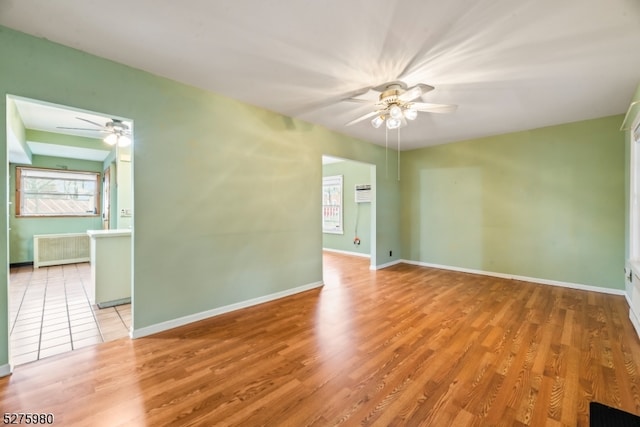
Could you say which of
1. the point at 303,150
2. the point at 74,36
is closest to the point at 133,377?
the point at 74,36

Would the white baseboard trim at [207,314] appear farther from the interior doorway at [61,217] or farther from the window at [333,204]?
the window at [333,204]

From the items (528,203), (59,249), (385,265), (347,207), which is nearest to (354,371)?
(385,265)

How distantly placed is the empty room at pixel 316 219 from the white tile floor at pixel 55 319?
0.11 ft

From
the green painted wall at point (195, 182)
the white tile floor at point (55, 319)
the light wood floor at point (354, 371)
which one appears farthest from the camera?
the white tile floor at point (55, 319)

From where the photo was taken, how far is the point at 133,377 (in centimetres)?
194

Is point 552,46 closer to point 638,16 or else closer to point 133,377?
point 638,16

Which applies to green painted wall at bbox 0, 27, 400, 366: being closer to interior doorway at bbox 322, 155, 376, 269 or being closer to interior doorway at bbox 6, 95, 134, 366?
interior doorway at bbox 6, 95, 134, 366

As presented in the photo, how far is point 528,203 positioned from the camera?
4.44 metres

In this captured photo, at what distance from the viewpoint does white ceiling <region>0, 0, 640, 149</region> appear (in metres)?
1.75

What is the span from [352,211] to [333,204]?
68 cm

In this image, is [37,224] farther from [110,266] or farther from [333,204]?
[333,204]

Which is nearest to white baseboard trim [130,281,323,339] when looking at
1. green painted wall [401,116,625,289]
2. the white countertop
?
the white countertop

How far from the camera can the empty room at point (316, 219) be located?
69.1 inches

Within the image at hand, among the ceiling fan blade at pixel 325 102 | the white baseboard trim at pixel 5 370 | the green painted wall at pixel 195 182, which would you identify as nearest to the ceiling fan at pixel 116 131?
the green painted wall at pixel 195 182
